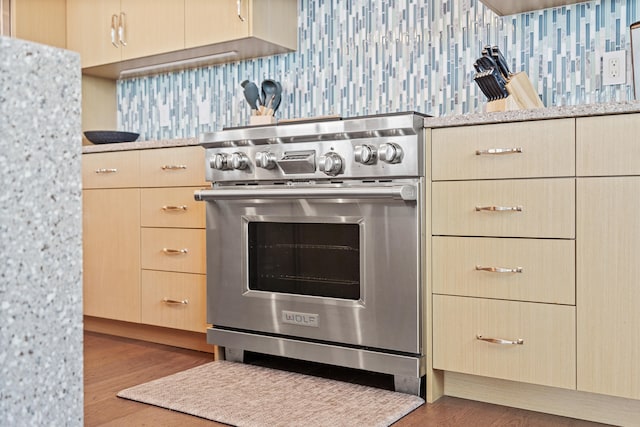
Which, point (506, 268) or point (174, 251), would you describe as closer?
point (506, 268)

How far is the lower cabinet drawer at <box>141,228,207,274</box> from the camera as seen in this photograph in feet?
8.28

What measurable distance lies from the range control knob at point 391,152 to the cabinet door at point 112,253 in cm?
125

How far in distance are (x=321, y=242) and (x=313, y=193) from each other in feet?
0.60

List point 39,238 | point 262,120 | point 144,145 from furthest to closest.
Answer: point 262,120
point 144,145
point 39,238

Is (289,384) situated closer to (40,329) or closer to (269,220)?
(269,220)

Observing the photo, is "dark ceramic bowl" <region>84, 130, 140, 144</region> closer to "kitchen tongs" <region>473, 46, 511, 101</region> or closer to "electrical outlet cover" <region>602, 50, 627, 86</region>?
"kitchen tongs" <region>473, 46, 511, 101</region>

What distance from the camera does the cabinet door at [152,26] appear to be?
2943mm

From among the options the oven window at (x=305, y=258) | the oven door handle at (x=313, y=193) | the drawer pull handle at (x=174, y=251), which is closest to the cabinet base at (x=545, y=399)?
the oven window at (x=305, y=258)

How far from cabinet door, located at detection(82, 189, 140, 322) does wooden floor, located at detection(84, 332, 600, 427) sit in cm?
34

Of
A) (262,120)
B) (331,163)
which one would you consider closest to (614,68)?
(331,163)

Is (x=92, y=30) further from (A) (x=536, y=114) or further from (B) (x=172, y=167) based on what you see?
(A) (x=536, y=114)

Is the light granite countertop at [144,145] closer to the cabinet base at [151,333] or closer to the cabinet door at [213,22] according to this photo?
the cabinet door at [213,22]

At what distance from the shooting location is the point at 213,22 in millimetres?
2807

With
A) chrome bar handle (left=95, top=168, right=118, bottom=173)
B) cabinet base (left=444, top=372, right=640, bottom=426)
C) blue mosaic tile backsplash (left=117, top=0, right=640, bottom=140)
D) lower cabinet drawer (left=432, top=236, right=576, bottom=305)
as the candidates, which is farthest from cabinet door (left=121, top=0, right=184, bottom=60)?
cabinet base (left=444, top=372, right=640, bottom=426)
